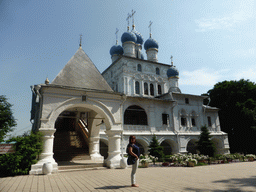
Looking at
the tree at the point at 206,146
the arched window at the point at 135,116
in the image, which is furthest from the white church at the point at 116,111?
the tree at the point at 206,146

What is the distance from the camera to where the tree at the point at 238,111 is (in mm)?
25109

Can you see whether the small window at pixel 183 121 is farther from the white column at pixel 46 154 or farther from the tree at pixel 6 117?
the tree at pixel 6 117

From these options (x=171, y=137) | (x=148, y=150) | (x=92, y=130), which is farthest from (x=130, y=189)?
(x=171, y=137)

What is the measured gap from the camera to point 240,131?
26656 millimetres

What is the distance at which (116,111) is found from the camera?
35.5 ft

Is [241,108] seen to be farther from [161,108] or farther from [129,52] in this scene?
[129,52]

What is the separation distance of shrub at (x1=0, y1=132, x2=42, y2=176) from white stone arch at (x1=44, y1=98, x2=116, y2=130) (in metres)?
0.86

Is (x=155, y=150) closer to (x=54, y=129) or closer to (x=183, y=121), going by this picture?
(x=183, y=121)

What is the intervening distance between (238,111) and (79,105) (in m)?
24.9

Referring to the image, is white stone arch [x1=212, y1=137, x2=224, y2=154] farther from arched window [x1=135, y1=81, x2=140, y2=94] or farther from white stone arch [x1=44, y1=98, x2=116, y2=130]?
white stone arch [x1=44, y1=98, x2=116, y2=130]

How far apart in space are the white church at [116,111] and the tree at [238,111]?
12.2ft

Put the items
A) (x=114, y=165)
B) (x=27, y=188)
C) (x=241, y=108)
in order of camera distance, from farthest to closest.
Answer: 1. (x=241, y=108)
2. (x=114, y=165)
3. (x=27, y=188)

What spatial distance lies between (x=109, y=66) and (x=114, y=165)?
21.0 metres

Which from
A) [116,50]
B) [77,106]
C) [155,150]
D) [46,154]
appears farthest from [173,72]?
[46,154]
